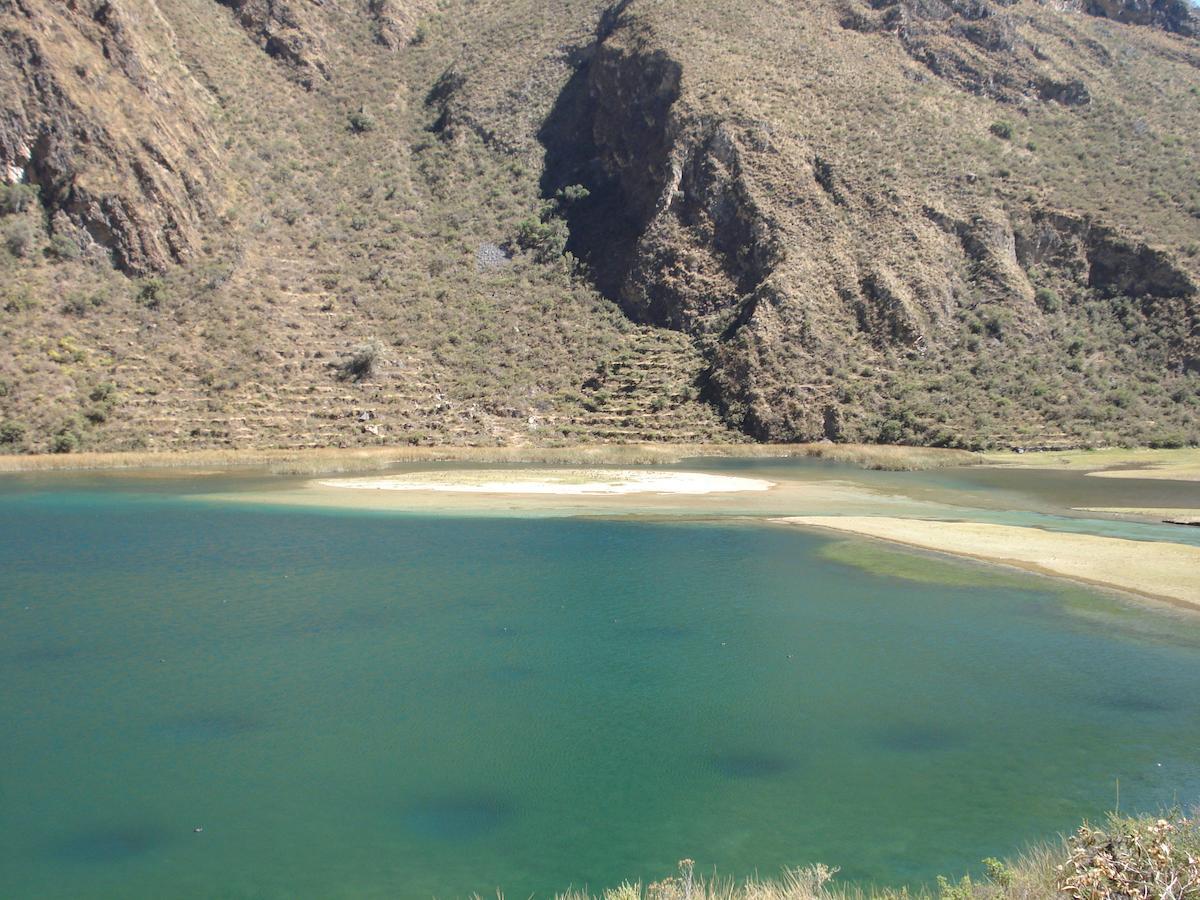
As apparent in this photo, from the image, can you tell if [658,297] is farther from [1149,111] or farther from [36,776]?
[36,776]

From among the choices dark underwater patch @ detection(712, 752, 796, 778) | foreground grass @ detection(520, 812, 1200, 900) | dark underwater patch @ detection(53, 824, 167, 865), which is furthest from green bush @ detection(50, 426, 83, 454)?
foreground grass @ detection(520, 812, 1200, 900)

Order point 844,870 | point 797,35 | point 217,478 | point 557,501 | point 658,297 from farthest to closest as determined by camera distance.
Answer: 1. point 797,35
2. point 658,297
3. point 217,478
4. point 557,501
5. point 844,870

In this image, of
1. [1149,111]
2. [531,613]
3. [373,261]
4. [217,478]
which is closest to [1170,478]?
[531,613]

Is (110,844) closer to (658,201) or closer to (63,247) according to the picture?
(63,247)

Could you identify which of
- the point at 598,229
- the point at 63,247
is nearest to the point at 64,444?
the point at 63,247

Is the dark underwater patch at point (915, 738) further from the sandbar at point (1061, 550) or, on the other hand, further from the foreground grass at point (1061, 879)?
the sandbar at point (1061, 550)

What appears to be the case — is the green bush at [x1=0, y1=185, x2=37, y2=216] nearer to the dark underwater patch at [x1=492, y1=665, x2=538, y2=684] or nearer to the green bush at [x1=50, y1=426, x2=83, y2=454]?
the green bush at [x1=50, y1=426, x2=83, y2=454]

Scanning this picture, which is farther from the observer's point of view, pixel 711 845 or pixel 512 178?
pixel 512 178

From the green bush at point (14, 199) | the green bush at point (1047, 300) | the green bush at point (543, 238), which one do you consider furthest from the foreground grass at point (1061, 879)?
the green bush at point (543, 238)
